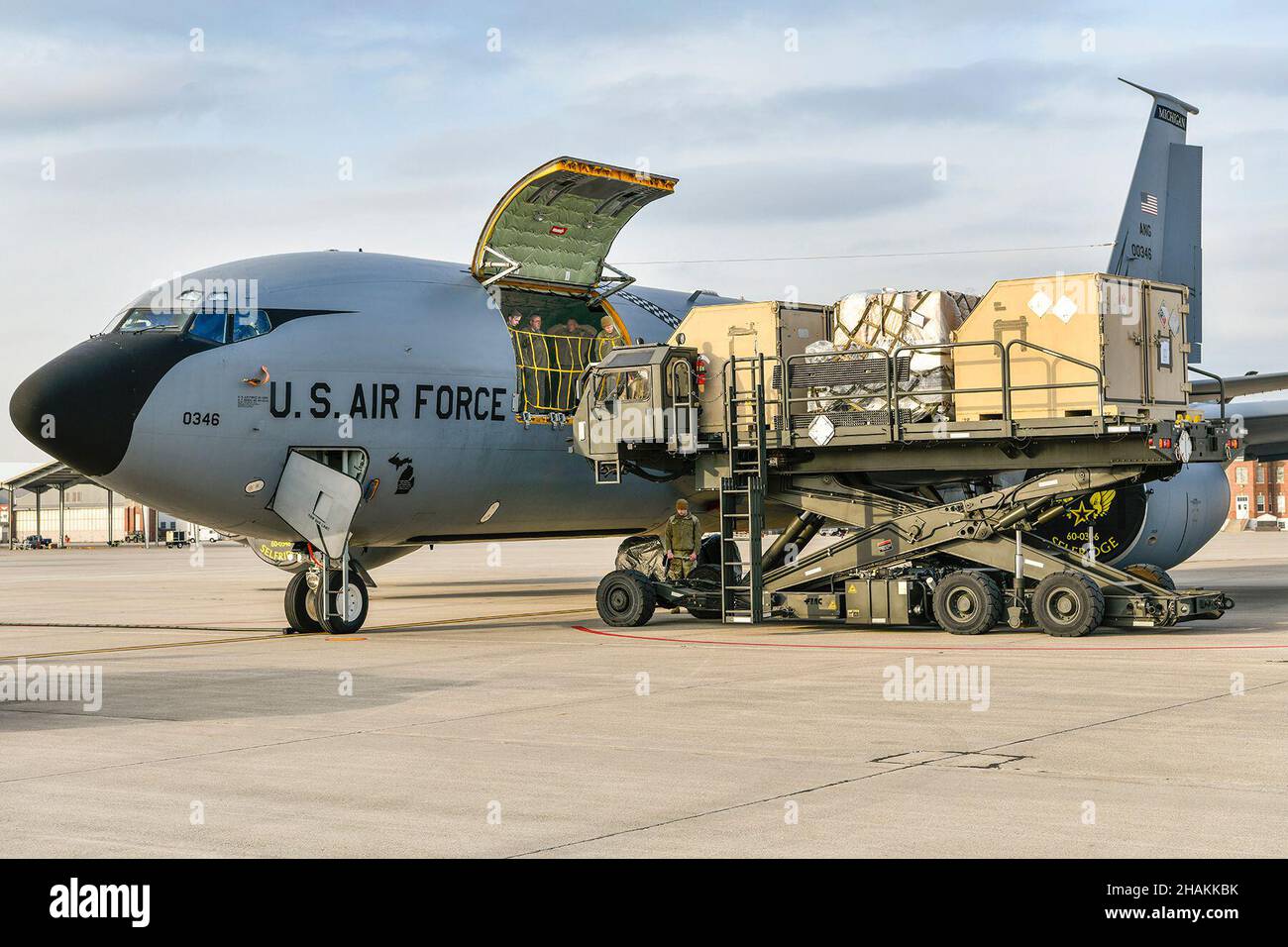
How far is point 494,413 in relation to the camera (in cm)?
2041

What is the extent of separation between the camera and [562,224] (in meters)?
21.3

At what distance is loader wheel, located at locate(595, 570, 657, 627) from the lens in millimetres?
19281

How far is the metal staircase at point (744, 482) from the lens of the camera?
61.4ft

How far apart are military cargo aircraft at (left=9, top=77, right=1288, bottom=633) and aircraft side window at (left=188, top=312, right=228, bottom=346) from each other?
3 centimetres

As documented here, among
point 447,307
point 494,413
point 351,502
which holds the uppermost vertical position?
point 447,307

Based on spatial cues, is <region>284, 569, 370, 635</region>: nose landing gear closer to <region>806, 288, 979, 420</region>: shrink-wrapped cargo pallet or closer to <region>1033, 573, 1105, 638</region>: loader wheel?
<region>806, 288, 979, 420</region>: shrink-wrapped cargo pallet

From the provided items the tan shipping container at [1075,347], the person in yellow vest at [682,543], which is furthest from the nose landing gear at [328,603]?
the tan shipping container at [1075,347]

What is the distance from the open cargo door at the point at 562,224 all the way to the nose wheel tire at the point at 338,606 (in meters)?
5.00

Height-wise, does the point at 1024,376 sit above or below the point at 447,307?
below

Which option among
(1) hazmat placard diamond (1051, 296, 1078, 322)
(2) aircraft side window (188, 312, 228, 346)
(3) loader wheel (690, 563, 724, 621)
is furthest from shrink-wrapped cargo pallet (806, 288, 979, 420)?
(2) aircraft side window (188, 312, 228, 346)
